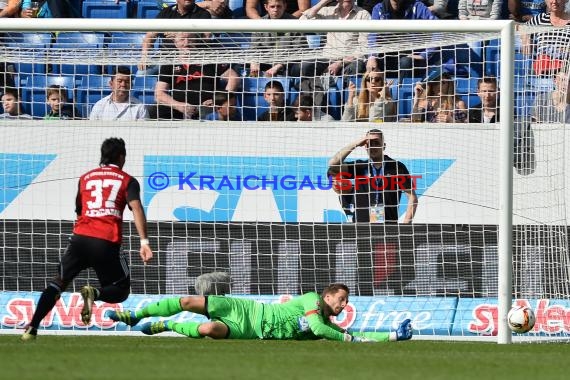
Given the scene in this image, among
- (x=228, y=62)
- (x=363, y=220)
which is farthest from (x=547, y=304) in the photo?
(x=228, y=62)

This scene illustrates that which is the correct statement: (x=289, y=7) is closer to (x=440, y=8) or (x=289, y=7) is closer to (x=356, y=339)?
(x=440, y=8)

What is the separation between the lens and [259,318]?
11914mm

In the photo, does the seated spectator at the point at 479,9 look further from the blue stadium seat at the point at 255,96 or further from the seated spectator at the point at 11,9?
the seated spectator at the point at 11,9

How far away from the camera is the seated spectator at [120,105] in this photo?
14.4 meters

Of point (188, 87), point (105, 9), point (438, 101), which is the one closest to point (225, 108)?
point (188, 87)

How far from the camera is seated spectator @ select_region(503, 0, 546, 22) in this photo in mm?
18141

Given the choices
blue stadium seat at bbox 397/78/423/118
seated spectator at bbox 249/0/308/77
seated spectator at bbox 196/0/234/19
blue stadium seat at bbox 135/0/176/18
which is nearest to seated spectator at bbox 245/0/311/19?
seated spectator at bbox 196/0/234/19

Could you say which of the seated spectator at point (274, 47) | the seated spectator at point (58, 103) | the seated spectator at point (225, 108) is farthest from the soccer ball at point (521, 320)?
the seated spectator at point (58, 103)

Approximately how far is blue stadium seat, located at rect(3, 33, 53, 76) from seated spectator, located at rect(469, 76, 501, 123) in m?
4.99

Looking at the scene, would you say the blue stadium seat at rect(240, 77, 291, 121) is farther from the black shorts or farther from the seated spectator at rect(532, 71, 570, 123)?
the black shorts

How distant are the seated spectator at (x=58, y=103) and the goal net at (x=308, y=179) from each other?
5cm

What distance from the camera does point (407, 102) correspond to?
Result: 14.2 meters

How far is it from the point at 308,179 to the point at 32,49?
3.58 meters

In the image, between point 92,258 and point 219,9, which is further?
point 219,9
